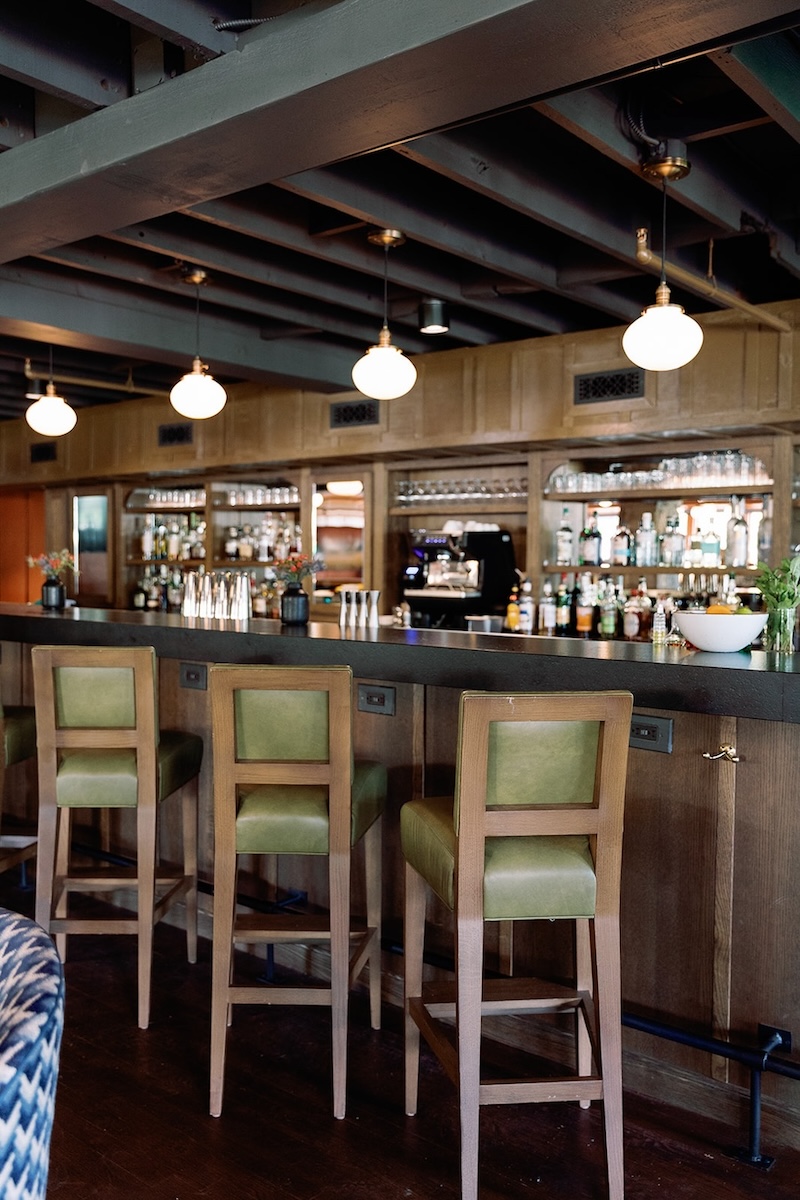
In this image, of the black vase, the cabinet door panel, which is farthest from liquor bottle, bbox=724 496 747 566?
the cabinet door panel

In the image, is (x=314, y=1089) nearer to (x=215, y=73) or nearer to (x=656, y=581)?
(x=215, y=73)

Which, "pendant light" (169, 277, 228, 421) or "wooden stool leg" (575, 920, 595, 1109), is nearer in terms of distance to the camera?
"wooden stool leg" (575, 920, 595, 1109)

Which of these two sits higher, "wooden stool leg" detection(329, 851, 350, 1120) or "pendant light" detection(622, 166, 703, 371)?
"pendant light" detection(622, 166, 703, 371)

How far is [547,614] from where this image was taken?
572 centimetres

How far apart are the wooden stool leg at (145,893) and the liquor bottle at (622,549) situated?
3.41 m

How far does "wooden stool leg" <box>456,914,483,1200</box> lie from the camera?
2.01 m

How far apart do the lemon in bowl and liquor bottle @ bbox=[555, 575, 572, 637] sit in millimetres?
2994

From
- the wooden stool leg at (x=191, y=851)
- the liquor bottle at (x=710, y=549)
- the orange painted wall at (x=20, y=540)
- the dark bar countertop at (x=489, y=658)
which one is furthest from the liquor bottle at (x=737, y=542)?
the orange painted wall at (x=20, y=540)

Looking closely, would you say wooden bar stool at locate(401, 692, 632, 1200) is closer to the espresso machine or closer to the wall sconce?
the wall sconce

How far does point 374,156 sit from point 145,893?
8.90 ft

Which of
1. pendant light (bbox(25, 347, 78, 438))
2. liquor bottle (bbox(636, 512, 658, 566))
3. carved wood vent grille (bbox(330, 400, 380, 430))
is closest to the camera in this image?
pendant light (bbox(25, 347, 78, 438))

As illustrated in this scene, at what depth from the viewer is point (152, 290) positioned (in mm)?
5051

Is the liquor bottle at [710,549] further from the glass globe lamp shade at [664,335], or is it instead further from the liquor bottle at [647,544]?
the glass globe lamp shade at [664,335]

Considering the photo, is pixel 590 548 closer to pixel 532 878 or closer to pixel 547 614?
pixel 547 614
